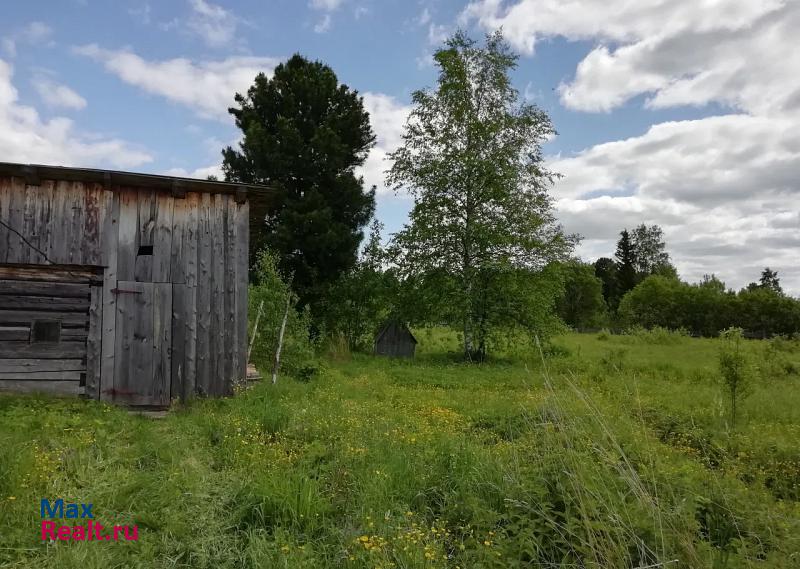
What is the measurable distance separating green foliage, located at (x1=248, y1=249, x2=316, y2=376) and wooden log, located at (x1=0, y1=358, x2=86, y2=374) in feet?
16.3

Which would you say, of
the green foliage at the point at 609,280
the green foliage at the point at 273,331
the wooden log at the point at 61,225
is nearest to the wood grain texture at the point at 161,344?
the wooden log at the point at 61,225

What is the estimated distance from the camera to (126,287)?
30.6 ft

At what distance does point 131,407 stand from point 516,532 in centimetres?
795

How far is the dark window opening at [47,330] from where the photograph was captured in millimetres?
9102

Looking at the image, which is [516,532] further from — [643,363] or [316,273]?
[316,273]

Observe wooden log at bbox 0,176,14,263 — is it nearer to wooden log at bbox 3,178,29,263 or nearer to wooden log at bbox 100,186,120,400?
wooden log at bbox 3,178,29,263

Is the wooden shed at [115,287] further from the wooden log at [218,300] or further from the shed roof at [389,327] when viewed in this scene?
the shed roof at [389,327]

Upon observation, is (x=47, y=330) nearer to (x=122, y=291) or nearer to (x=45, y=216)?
(x=122, y=291)

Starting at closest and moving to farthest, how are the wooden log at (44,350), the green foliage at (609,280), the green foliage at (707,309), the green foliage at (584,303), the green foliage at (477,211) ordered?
the wooden log at (44,350), the green foliage at (477,211), the green foliage at (707,309), the green foliage at (584,303), the green foliage at (609,280)

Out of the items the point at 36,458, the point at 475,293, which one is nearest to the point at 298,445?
the point at 36,458

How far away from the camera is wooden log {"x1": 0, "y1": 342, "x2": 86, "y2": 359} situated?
887 centimetres

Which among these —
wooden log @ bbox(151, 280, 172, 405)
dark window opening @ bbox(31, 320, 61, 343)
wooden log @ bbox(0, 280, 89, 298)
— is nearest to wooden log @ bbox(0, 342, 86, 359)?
dark window opening @ bbox(31, 320, 61, 343)

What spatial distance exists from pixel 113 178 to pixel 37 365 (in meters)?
3.71

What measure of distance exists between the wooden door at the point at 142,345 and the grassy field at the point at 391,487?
74cm
